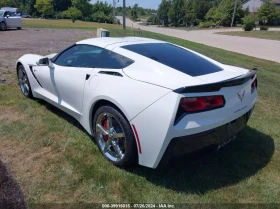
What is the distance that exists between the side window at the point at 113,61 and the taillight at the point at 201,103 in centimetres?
89

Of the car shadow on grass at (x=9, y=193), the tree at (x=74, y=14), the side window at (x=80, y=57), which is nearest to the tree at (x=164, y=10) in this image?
→ the tree at (x=74, y=14)

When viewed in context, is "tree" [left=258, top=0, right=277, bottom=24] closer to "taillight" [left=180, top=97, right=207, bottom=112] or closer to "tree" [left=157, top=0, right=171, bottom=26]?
"tree" [left=157, top=0, right=171, bottom=26]

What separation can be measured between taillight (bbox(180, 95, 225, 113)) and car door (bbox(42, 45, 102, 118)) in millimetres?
1326

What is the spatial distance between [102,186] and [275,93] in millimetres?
4943

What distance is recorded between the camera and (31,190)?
2451 mm

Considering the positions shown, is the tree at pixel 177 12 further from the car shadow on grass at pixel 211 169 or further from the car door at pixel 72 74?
the car shadow on grass at pixel 211 169

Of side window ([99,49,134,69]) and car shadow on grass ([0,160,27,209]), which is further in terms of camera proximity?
side window ([99,49,134,69])

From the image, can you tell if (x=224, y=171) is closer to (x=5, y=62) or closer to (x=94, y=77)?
(x=94, y=77)

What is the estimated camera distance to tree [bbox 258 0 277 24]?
54812 millimetres

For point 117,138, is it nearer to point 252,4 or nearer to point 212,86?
point 212,86

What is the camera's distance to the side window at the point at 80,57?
3.20m

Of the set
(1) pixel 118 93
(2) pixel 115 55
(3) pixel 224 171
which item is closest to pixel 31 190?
(1) pixel 118 93

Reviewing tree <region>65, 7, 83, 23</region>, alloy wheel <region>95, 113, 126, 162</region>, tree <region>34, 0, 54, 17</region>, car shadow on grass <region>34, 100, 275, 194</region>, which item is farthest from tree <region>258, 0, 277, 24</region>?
tree <region>34, 0, 54, 17</region>

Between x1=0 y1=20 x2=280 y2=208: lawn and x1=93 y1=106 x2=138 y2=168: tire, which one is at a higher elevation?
x1=93 y1=106 x2=138 y2=168: tire
